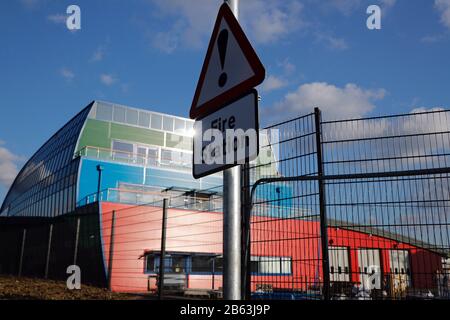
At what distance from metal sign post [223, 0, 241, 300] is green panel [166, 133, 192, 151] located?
34.7 meters

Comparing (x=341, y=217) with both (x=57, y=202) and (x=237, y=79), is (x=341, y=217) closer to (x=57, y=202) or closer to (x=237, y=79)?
(x=237, y=79)

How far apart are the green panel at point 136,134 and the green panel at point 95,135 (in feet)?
2.49

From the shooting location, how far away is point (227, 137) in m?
2.89

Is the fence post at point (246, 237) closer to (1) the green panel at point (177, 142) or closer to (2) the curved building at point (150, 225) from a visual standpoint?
(2) the curved building at point (150, 225)

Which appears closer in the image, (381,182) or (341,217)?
(381,182)

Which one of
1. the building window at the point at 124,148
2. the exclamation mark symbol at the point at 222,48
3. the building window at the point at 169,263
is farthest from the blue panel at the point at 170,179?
the exclamation mark symbol at the point at 222,48

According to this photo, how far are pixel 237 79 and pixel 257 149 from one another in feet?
1.89

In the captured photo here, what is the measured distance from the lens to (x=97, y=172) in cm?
2989

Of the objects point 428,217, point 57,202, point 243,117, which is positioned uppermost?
point 57,202

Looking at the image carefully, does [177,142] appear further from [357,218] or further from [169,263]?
[357,218]

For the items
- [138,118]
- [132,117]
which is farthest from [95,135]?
[138,118]

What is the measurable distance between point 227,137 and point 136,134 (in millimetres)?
33691
